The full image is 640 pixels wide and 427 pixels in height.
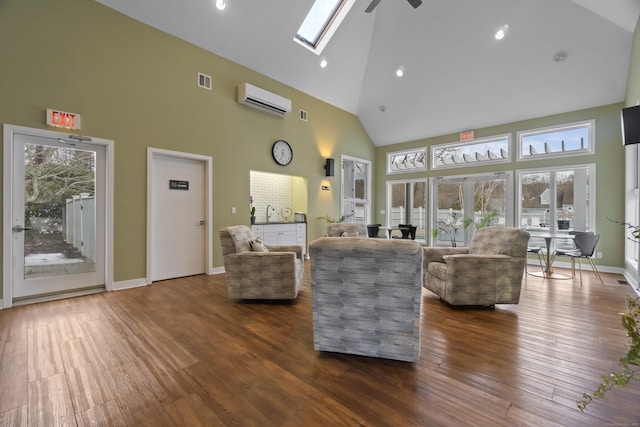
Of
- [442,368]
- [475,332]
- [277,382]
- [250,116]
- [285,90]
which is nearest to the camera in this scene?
[277,382]

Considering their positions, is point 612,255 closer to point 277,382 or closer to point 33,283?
point 277,382

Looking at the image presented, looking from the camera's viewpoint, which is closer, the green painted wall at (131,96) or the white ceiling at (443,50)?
the green painted wall at (131,96)

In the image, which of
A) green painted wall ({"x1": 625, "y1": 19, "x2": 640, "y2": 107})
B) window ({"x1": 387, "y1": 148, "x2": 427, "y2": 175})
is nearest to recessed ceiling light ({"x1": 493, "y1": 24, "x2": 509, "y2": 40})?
green painted wall ({"x1": 625, "y1": 19, "x2": 640, "y2": 107})

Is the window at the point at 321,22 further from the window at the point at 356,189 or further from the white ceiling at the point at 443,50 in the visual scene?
the window at the point at 356,189

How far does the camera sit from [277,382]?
192 centimetres

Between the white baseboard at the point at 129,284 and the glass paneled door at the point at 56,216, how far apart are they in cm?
20

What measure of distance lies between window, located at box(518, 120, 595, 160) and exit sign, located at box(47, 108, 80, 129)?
327 inches

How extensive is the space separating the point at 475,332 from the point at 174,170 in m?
4.88

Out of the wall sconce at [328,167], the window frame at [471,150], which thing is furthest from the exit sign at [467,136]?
the wall sconce at [328,167]

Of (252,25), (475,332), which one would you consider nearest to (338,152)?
(252,25)

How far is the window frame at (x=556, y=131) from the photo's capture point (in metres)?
5.72

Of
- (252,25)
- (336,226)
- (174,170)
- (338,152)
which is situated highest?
(252,25)

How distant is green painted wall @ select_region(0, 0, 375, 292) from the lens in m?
3.51

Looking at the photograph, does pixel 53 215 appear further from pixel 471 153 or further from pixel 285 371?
pixel 471 153
